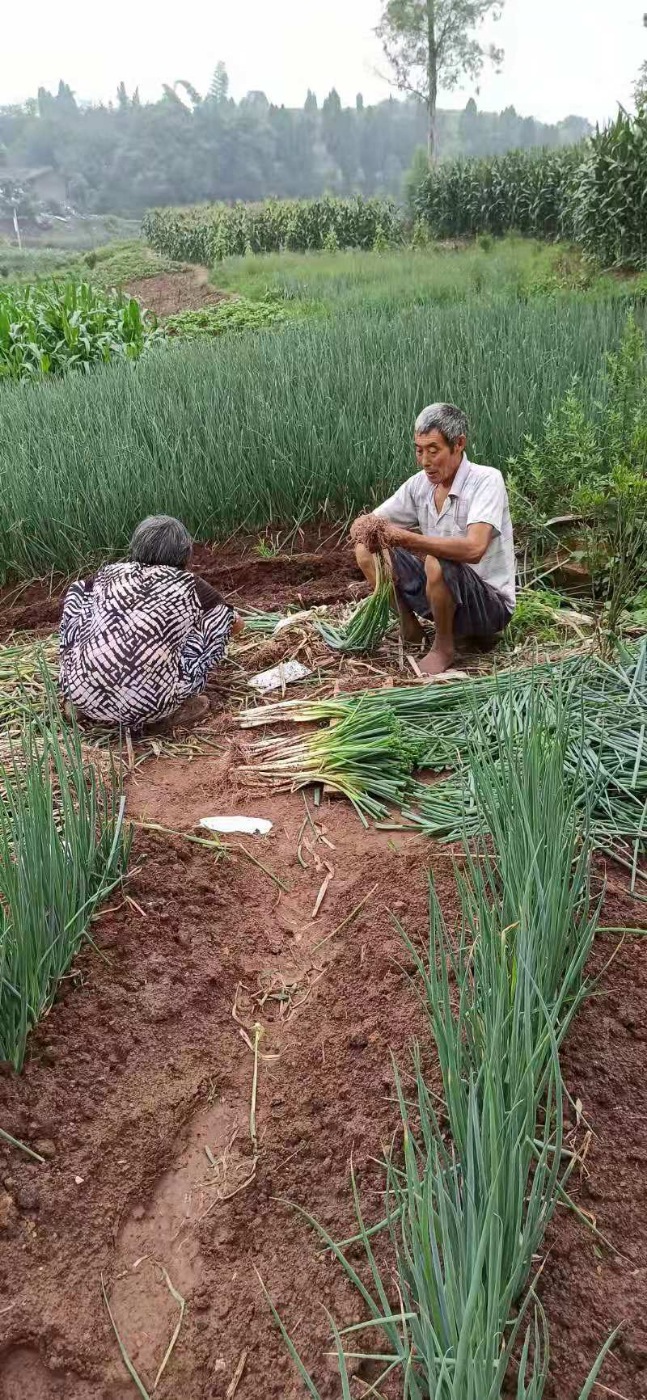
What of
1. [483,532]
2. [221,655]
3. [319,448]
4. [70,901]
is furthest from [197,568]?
[70,901]

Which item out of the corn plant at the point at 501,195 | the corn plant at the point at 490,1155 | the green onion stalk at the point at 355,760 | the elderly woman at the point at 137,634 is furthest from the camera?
the corn plant at the point at 501,195

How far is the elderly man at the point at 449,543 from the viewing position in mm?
3076

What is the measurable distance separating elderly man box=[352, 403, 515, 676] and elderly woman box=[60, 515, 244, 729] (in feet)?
2.01

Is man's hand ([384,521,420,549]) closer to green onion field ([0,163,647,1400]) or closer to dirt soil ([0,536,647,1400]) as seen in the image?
green onion field ([0,163,647,1400])

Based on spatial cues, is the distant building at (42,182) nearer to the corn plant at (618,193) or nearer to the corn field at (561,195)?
the corn field at (561,195)

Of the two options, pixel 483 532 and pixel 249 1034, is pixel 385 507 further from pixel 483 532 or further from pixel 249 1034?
pixel 249 1034

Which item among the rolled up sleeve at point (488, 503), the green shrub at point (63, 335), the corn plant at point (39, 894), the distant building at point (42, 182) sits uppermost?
the distant building at point (42, 182)

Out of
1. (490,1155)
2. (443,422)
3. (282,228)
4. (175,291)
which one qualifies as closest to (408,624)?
(443,422)

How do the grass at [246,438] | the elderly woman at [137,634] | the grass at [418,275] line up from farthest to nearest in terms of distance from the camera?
the grass at [418,275] → the grass at [246,438] → the elderly woman at [137,634]

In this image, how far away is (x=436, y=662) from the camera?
332cm

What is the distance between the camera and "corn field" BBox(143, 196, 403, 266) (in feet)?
71.0

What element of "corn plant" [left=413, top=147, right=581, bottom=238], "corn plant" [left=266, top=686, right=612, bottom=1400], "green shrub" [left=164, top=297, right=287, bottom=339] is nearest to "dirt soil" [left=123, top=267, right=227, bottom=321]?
"green shrub" [left=164, top=297, right=287, bottom=339]

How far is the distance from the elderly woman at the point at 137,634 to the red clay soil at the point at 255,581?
0.99m

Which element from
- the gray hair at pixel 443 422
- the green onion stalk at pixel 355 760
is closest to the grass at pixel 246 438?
the gray hair at pixel 443 422
